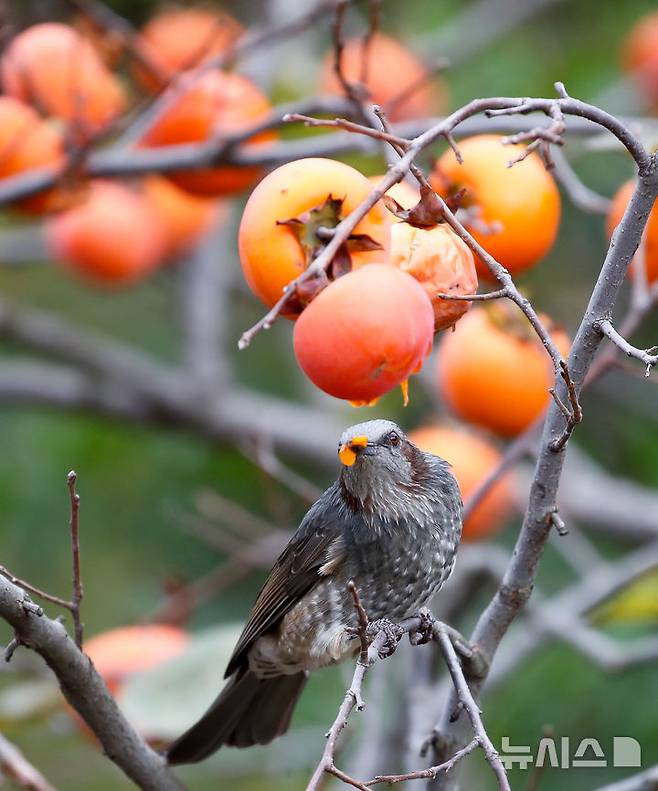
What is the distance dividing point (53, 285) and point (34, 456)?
1.53m

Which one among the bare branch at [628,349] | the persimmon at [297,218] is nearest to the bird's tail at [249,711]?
the persimmon at [297,218]

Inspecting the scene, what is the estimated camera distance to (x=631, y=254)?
1.28 meters

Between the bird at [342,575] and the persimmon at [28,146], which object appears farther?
the persimmon at [28,146]

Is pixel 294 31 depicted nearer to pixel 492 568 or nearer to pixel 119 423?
pixel 492 568

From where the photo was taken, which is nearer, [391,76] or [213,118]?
[213,118]

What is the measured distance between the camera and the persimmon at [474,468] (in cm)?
280

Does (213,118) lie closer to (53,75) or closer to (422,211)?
(53,75)

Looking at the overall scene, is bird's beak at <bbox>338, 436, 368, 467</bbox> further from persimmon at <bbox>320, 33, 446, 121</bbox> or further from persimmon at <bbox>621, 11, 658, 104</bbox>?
persimmon at <bbox>621, 11, 658, 104</bbox>

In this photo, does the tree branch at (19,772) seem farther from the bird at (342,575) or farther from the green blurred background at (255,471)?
the green blurred background at (255,471)

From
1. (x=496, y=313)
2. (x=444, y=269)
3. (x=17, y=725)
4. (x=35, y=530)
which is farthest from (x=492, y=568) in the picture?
(x=35, y=530)

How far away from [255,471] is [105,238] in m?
0.95

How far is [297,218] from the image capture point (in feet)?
4.22

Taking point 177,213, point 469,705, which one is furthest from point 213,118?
point 469,705

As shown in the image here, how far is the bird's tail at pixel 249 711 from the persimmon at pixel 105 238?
5.61 feet
